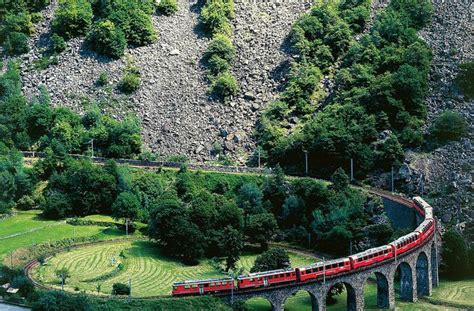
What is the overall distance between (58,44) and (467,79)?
57623mm

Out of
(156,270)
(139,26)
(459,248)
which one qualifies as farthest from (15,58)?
(459,248)

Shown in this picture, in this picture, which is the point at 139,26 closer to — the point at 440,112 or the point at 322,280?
the point at 440,112

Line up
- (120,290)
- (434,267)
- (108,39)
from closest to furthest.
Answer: (120,290)
(434,267)
(108,39)

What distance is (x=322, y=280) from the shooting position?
87.8 m

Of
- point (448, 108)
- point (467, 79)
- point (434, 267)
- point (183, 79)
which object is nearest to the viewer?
point (434, 267)

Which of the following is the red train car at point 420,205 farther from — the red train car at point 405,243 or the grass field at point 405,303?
the red train car at point 405,243

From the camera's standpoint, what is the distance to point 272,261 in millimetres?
98062

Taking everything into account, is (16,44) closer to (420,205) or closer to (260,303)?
(420,205)

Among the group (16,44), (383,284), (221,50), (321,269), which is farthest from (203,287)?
(16,44)

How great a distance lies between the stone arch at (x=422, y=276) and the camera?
98.5 meters

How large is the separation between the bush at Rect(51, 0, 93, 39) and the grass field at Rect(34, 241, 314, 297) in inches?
1834

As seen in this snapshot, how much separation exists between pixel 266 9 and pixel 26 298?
245 ft

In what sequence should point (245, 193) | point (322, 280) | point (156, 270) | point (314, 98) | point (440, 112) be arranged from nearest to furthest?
point (322, 280) → point (156, 270) → point (245, 193) → point (440, 112) → point (314, 98)

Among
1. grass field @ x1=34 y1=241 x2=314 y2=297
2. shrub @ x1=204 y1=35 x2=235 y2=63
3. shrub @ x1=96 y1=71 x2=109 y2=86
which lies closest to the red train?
grass field @ x1=34 y1=241 x2=314 y2=297
